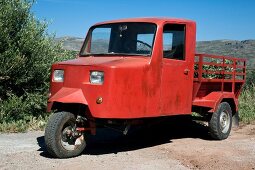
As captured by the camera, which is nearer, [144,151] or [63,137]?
[63,137]

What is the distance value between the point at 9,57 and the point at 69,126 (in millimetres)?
4071

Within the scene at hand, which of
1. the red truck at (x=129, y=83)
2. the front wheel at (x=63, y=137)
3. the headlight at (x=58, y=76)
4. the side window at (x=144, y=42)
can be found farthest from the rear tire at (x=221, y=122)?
the headlight at (x=58, y=76)

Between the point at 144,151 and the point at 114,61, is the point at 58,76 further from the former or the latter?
the point at 144,151

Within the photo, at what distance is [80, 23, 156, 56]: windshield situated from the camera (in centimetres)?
775

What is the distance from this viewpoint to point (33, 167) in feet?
20.9

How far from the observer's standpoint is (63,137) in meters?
7.05

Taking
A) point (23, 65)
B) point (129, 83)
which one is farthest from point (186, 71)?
point (23, 65)

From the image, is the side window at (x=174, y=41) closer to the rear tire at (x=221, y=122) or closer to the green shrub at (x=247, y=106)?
the rear tire at (x=221, y=122)

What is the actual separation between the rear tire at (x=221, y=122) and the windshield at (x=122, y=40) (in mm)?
2297

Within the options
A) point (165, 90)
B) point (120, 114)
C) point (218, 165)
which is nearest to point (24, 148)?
point (120, 114)

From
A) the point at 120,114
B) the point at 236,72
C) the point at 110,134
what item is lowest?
the point at 110,134

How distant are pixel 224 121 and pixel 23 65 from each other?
4.85 m

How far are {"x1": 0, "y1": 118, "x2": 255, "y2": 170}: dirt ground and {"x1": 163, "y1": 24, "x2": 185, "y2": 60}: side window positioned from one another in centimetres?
168

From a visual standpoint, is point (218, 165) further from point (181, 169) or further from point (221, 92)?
point (221, 92)
